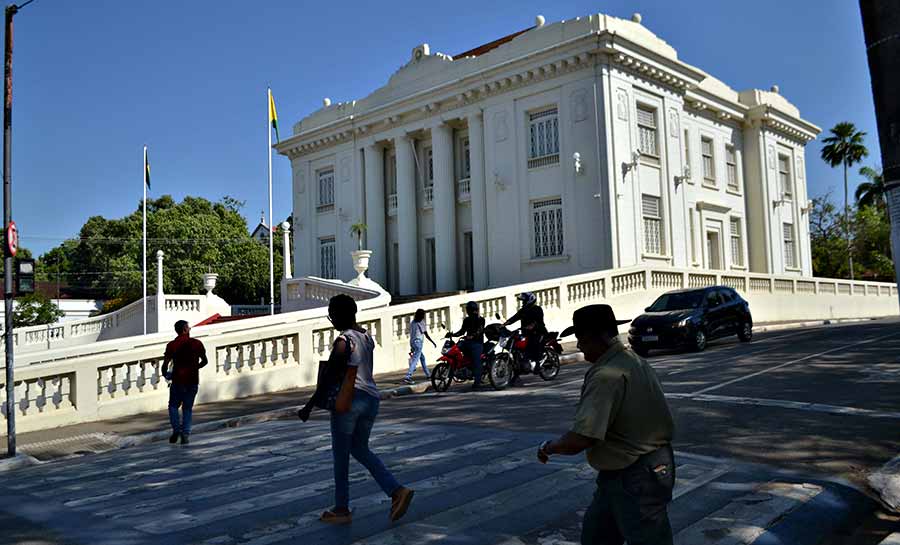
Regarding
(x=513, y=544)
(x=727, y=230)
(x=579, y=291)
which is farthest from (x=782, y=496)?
(x=727, y=230)

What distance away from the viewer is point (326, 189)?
3866 cm

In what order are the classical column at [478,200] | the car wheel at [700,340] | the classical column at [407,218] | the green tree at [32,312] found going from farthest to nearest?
the green tree at [32,312] → the classical column at [407,218] → the classical column at [478,200] → the car wheel at [700,340]

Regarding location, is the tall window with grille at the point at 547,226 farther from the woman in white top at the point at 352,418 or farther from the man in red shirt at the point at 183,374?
the woman in white top at the point at 352,418

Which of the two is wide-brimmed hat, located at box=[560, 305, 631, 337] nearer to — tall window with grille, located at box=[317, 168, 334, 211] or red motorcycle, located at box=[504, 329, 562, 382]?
red motorcycle, located at box=[504, 329, 562, 382]

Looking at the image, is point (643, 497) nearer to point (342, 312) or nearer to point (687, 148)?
point (342, 312)

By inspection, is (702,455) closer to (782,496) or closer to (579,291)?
(782,496)

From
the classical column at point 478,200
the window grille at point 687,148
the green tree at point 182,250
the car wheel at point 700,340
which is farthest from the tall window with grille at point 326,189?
the car wheel at point 700,340

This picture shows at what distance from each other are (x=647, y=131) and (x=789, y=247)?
14.3m

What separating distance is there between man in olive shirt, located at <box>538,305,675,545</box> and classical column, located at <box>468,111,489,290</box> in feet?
87.6

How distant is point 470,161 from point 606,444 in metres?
28.3

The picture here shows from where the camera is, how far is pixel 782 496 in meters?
5.96

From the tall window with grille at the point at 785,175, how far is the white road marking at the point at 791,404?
104ft

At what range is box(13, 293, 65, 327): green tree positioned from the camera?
4362 centimetres

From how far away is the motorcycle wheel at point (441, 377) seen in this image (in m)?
13.9
